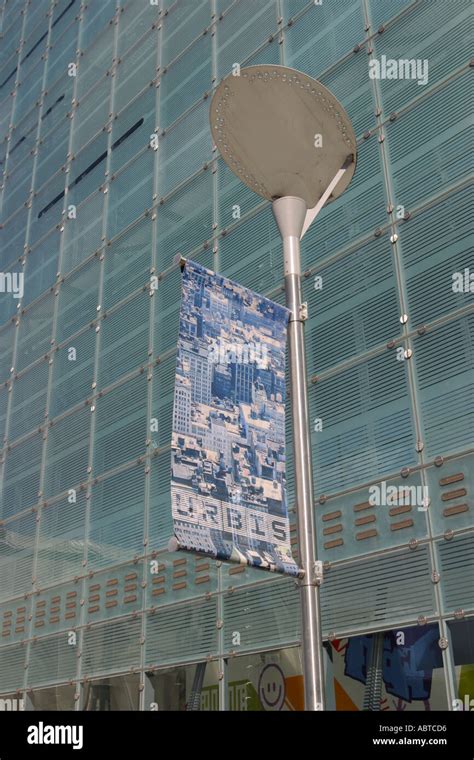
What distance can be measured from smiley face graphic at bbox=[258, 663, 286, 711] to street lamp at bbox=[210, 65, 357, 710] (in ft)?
17.4

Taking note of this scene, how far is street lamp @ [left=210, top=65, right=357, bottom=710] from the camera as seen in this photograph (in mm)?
8180

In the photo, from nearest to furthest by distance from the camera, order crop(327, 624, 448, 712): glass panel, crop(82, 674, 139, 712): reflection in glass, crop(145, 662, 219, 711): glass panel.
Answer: crop(327, 624, 448, 712): glass panel, crop(145, 662, 219, 711): glass panel, crop(82, 674, 139, 712): reflection in glass

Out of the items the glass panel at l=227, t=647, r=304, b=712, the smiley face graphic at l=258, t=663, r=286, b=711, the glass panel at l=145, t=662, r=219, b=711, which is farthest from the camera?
the glass panel at l=145, t=662, r=219, b=711

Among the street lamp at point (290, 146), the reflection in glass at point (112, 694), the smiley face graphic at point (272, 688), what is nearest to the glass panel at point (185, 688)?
the reflection in glass at point (112, 694)

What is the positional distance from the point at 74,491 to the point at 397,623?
832cm

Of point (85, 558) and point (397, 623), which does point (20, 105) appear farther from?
point (397, 623)

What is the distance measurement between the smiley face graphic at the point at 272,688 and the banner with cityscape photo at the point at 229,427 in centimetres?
508

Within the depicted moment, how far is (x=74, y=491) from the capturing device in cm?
1691

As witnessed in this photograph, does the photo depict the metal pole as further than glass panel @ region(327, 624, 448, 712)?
No

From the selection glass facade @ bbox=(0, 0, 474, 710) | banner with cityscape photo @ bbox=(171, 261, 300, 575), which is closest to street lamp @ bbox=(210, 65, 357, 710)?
banner with cityscape photo @ bbox=(171, 261, 300, 575)

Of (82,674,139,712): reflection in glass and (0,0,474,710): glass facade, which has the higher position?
(0,0,474,710): glass facade

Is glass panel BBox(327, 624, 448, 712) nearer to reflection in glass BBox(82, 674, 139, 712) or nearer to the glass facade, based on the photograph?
the glass facade

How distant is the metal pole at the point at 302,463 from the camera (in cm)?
650
